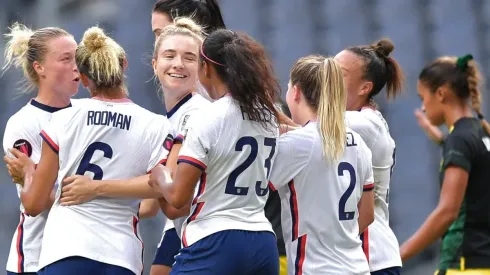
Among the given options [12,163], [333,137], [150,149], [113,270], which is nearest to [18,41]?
[12,163]

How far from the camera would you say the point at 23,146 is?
13.3 feet

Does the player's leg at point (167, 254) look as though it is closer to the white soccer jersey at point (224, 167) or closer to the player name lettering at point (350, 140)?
the white soccer jersey at point (224, 167)

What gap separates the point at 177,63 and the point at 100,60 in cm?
42

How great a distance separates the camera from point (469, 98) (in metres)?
5.10

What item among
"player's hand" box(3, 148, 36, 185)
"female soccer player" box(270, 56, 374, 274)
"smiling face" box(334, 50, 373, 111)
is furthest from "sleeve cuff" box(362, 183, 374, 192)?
"player's hand" box(3, 148, 36, 185)

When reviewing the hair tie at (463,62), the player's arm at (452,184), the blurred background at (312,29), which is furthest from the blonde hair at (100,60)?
the blurred background at (312,29)

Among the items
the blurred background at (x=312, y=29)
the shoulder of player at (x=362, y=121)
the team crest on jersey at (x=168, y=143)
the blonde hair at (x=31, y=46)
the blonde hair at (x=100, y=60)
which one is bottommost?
the team crest on jersey at (x=168, y=143)

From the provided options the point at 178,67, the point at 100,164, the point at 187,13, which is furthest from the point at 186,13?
the point at 100,164

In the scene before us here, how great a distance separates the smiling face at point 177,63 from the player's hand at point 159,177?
0.55 meters

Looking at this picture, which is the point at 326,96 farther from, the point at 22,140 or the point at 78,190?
the point at 22,140

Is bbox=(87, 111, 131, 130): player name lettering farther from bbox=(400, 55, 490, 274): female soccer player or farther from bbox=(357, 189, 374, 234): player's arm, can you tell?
bbox=(400, 55, 490, 274): female soccer player

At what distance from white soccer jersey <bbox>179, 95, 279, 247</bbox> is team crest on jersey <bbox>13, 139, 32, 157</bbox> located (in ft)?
2.98

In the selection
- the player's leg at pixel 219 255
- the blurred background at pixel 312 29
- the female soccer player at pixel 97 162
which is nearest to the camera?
the player's leg at pixel 219 255

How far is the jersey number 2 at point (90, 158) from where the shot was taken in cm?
368
